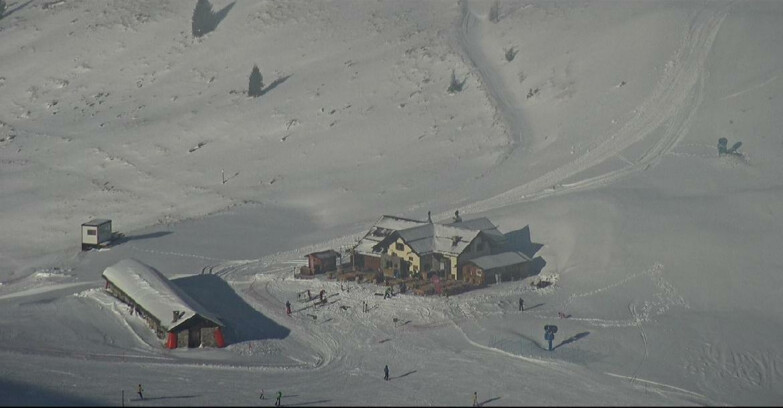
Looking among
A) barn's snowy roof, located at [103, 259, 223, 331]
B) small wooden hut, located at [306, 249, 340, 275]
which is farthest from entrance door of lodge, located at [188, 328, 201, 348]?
small wooden hut, located at [306, 249, 340, 275]

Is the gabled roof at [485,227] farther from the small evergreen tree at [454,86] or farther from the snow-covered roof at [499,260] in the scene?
the small evergreen tree at [454,86]

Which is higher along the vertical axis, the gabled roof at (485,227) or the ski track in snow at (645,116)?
the ski track in snow at (645,116)

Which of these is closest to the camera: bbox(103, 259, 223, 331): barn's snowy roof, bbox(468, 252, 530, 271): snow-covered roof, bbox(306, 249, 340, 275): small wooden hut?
bbox(103, 259, 223, 331): barn's snowy roof

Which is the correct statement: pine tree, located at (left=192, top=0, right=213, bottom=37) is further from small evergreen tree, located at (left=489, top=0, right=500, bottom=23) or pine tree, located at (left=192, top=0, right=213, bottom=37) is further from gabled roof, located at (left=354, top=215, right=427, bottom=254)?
gabled roof, located at (left=354, top=215, right=427, bottom=254)

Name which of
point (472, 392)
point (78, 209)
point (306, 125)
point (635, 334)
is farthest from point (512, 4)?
point (472, 392)

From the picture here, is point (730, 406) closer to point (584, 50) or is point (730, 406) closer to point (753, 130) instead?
point (753, 130)

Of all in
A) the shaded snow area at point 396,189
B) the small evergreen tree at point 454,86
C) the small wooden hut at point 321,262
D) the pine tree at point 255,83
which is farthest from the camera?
the pine tree at point 255,83

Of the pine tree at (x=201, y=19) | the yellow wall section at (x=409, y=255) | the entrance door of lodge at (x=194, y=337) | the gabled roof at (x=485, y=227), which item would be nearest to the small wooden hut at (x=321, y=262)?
the yellow wall section at (x=409, y=255)
